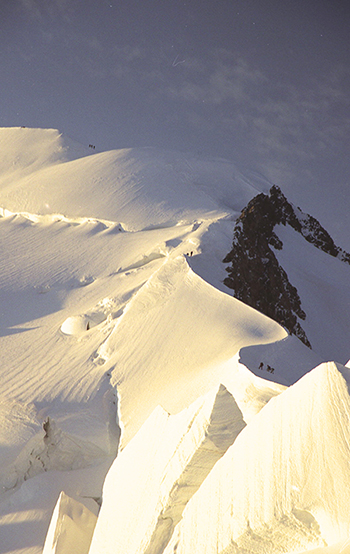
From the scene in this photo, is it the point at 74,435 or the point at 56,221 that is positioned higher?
the point at 56,221

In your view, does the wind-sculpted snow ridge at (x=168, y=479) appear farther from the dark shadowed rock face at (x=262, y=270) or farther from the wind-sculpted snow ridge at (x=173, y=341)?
the dark shadowed rock face at (x=262, y=270)

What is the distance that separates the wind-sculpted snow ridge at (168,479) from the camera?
10.9ft

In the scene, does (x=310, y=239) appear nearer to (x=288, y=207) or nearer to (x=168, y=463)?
(x=288, y=207)

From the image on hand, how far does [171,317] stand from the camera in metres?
8.27

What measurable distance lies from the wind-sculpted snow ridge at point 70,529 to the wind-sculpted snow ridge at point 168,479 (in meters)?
0.23

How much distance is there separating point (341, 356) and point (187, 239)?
5.39m

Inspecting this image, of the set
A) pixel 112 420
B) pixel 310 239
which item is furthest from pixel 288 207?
pixel 112 420

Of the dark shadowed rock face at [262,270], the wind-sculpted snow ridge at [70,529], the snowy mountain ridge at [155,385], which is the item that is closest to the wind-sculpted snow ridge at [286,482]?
the snowy mountain ridge at [155,385]

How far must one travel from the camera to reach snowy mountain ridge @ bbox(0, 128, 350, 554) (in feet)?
8.57

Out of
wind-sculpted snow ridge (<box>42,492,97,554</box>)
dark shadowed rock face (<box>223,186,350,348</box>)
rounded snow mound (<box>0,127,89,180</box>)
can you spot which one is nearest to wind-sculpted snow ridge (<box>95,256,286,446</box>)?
wind-sculpted snow ridge (<box>42,492,97,554</box>)

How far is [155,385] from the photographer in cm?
659

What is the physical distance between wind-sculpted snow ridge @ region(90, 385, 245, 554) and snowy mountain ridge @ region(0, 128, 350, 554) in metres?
0.02

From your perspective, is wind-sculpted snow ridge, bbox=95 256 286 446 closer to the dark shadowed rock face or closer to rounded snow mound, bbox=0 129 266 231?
the dark shadowed rock face

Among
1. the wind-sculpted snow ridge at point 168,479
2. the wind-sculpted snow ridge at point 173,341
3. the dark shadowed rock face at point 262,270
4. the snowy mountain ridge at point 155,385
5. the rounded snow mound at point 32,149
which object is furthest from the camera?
the rounded snow mound at point 32,149
